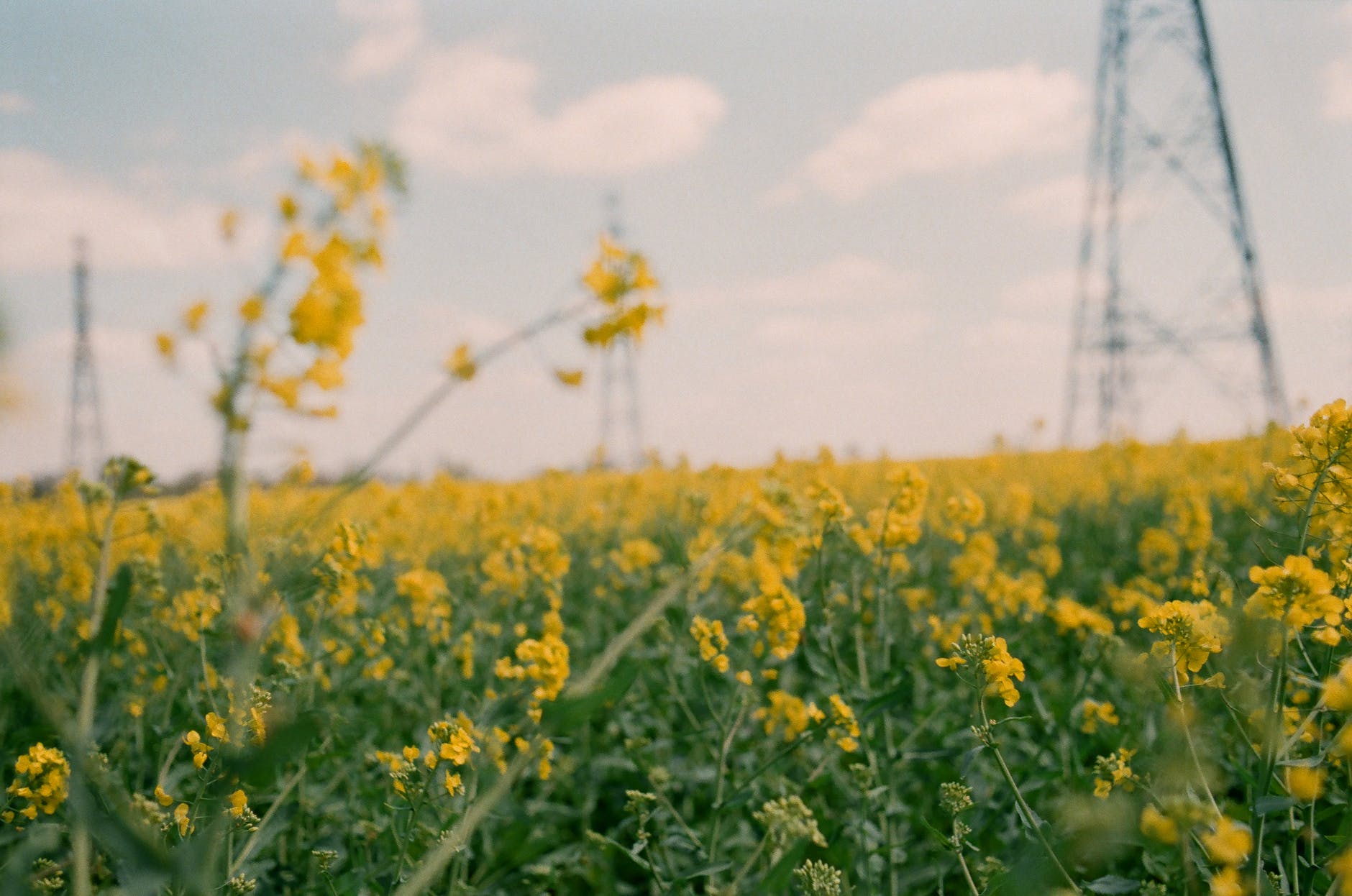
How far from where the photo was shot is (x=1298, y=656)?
1781 mm

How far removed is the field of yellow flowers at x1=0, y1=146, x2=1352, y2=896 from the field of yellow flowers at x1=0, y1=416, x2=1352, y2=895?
2 cm

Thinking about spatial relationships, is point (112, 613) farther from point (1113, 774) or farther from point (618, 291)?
point (1113, 774)

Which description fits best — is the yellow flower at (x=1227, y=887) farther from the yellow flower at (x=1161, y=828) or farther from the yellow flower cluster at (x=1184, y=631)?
the yellow flower cluster at (x=1184, y=631)

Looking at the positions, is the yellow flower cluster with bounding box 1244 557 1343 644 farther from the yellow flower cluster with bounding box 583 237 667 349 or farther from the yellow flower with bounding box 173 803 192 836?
the yellow flower with bounding box 173 803 192 836

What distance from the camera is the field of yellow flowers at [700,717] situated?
3.82 feet

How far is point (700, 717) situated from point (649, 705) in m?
0.22

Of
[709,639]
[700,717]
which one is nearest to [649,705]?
[700,717]

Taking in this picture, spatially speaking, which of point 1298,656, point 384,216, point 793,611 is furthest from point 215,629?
point 1298,656

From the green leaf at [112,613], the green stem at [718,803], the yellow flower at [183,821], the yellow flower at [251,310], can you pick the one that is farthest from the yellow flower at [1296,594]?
the yellow flower at [183,821]

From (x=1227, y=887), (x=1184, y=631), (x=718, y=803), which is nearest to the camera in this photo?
(x=1227, y=887)

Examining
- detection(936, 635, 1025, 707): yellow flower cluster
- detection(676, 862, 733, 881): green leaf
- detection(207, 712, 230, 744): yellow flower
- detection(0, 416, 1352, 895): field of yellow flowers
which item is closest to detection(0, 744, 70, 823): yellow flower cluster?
detection(0, 416, 1352, 895): field of yellow flowers

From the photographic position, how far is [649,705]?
3.26 meters

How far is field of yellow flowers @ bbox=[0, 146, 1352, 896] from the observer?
933 millimetres

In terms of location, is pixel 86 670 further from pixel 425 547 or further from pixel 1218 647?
pixel 425 547
